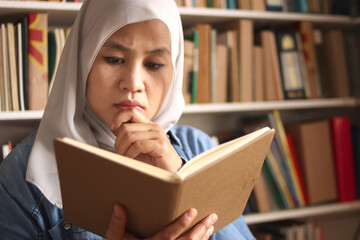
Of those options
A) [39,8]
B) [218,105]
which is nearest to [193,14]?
[218,105]

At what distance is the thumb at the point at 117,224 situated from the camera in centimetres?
78

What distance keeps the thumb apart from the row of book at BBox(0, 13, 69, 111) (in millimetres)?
948

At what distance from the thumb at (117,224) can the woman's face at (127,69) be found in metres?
0.34

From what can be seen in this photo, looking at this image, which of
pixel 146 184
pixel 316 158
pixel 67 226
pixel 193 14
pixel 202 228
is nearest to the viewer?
pixel 146 184

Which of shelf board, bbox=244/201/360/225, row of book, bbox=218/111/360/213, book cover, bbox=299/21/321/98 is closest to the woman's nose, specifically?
row of book, bbox=218/111/360/213

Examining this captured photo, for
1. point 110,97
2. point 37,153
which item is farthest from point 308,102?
point 37,153

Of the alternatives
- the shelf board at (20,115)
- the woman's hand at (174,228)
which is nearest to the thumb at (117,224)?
the woman's hand at (174,228)

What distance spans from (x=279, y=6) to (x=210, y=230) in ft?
→ 4.85

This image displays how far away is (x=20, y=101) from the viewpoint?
1.60m

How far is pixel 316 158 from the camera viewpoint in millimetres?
2094

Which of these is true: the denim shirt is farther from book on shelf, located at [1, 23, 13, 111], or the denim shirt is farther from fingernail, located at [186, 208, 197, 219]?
book on shelf, located at [1, 23, 13, 111]

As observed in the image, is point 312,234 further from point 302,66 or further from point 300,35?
point 300,35

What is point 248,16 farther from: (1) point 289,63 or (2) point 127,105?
(2) point 127,105

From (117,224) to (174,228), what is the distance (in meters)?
0.11
